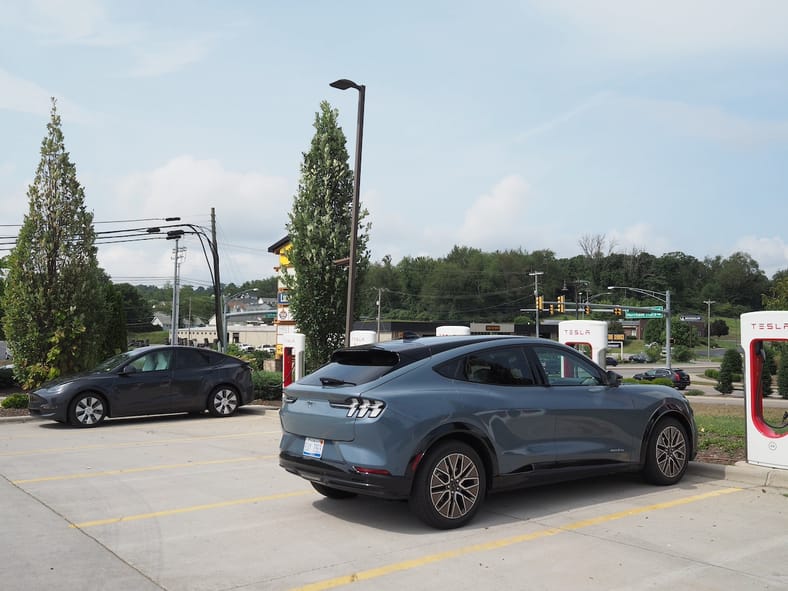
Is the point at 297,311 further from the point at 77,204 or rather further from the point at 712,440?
the point at 712,440

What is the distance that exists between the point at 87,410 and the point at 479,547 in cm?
1023

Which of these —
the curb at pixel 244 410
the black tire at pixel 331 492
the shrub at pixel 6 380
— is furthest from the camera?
the shrub at pixel 6 380

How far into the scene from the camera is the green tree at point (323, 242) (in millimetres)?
19734

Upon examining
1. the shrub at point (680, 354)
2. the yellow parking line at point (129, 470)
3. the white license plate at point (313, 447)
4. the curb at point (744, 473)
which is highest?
the white license plate at point (313, 447)

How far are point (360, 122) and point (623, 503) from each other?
1249cm

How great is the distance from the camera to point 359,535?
20.0 feet

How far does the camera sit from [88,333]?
18719 mm

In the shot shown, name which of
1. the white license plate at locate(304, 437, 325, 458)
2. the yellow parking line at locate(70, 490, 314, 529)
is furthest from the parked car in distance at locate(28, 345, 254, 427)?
the white license plate at locate(304, 437, 325, 458)

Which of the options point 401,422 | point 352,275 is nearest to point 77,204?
point 352,275

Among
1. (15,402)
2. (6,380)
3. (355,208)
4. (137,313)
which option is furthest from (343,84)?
(137,313)

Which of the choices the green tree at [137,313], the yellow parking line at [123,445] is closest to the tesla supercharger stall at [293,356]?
the yellow parking line at [123,445]

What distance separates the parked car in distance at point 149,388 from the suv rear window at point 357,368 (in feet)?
27.3

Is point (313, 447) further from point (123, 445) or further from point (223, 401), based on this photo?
point (223, 401)

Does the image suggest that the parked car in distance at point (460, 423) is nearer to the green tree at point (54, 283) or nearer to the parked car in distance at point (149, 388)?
the parked car in distance at point (149, 388)
